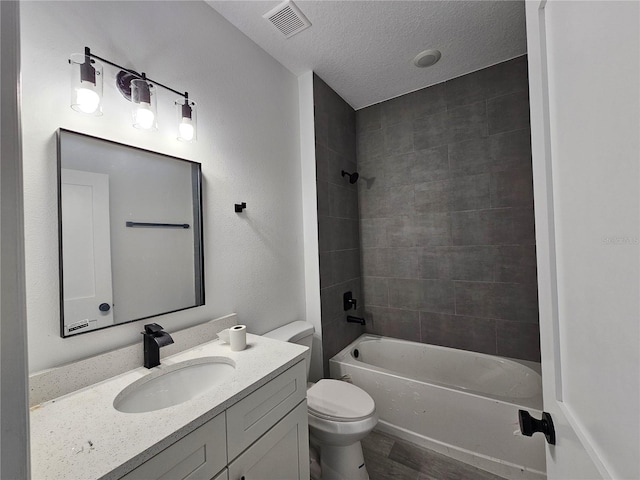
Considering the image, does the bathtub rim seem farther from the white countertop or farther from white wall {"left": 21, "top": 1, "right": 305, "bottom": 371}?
the white countertop

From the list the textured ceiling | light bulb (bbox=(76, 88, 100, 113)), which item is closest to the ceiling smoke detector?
the textured ceiling

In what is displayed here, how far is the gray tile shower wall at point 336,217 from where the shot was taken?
2.10m

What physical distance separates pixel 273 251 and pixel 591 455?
163 centimetres

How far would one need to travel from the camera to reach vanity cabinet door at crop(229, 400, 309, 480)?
0.91 meters

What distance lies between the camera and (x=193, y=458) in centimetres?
75

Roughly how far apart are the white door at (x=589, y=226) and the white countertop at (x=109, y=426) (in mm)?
865

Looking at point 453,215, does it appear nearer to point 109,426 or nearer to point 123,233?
point 123,233

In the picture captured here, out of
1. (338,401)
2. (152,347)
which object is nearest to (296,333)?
(338,401)

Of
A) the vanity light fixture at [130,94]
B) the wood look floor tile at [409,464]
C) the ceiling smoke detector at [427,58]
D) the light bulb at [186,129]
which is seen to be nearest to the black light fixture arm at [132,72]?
the vanity light fixture at [130,94]

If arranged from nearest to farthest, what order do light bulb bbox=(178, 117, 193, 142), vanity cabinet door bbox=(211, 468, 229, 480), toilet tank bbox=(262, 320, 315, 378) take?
vanity cabinet door bbox=(211, 468, 229, 480)
light bulb bbox=(178, 117, 193, 142)
toilet tank bbox=(262, 320, 315, 378)

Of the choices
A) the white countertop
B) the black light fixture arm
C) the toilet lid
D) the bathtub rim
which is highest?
the black light fixture arm

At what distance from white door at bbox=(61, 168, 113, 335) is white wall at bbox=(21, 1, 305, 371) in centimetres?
4

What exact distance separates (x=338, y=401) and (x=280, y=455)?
537mm

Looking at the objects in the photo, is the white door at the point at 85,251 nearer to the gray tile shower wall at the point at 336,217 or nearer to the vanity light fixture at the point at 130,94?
the vanity light fixture at the point at 130,94
